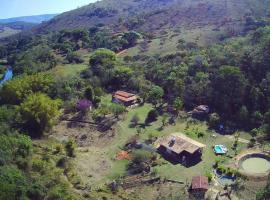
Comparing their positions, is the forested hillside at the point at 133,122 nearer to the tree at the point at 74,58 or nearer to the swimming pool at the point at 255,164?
the tree at the point at 74,58

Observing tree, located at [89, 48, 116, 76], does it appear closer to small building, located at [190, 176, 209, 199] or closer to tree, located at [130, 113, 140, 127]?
tree, located at [130, 113, 140, 127]

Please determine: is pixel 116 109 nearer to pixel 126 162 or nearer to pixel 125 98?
pixel 125 98

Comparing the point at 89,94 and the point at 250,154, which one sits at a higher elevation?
the point at 89,94

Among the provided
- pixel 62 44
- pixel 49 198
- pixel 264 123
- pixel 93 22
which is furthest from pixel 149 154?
pixel 93 22

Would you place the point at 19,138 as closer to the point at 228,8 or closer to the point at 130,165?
the point at 130,165

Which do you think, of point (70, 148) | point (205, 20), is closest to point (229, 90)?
point (70, 148)

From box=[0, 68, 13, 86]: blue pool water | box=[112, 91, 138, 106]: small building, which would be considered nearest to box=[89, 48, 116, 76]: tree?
box=[112, 91, 138, 106]: small building

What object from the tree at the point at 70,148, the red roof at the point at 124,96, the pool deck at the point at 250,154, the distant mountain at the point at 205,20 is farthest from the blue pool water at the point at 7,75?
the pool deck at the point at 250,154

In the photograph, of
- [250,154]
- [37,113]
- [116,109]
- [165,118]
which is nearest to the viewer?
[250,154]
